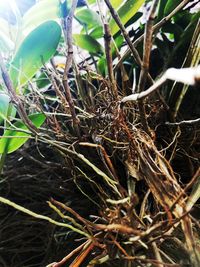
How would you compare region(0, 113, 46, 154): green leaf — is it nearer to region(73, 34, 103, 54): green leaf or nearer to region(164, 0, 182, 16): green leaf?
region(73, 34, 103, 54): green leaf

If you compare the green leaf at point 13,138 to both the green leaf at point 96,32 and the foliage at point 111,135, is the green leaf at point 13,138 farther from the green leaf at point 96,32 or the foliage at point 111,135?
the green leaf at point 96,32

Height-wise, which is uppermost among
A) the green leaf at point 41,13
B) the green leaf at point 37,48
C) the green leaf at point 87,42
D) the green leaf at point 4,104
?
the green leaf at point 41,13

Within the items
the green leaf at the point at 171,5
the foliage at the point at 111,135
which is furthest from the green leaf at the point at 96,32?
the green leaf at the point at 171,5

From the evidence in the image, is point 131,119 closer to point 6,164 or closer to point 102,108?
point 102,108

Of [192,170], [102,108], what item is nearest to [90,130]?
[102,108]

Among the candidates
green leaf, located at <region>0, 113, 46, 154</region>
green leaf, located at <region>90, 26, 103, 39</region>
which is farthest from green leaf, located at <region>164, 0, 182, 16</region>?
green leaf, located at <region>0, 113, 46, 154</region>

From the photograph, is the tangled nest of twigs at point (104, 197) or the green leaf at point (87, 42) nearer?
the tangled nest of twigs at point (104, 197)

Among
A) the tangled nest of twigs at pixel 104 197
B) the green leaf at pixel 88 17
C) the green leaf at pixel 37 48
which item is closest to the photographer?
the tangled nest of twigs at pixel 104 197

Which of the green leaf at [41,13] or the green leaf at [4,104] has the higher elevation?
the green leaf at [41,13]
